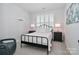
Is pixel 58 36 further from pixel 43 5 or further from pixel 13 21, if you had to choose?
pixel 13 21

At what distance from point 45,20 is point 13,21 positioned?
180 cm

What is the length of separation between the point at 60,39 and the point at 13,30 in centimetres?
239

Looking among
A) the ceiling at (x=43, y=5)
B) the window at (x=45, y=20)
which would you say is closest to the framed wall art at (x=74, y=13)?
the ceiling at (x=43, y=5)

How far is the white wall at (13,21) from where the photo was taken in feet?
10.5

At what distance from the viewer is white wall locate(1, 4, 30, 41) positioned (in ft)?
10.5

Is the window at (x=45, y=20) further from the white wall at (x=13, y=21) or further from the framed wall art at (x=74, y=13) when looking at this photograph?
the framed wall art at (x=74, y=13)

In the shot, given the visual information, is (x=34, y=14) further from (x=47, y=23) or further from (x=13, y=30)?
(x=13, y=30)

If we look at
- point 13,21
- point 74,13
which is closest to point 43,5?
point 13,21

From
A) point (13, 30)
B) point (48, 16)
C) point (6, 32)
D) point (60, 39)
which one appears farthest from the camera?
point (48, 16)

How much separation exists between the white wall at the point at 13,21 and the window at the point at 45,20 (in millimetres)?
643

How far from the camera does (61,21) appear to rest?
13.8ft

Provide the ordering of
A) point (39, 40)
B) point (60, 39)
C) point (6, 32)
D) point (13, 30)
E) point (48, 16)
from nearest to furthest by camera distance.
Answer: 1. point (39, 40)
2. point (6, 32)
3. point (13, 30)
4. point (60, 39)
5. point (48, 16)

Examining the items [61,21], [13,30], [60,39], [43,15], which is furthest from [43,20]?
[13,30]

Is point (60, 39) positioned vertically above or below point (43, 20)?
below
